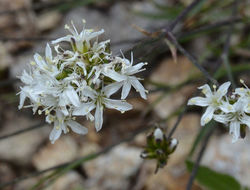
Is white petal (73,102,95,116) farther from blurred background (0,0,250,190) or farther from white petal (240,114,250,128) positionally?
blurred background (0,0,250,190)

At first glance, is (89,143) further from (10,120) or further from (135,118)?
(10,120)

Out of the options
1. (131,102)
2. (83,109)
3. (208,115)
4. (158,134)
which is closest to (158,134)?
Answer: (158,134)

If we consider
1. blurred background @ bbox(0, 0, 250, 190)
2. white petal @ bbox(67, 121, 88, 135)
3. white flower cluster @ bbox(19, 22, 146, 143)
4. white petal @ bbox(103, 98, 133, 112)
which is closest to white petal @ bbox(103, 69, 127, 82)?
white flower cluster @ bbox(19, 22, 146, 143)

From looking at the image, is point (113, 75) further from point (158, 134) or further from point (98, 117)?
point (158, 134)

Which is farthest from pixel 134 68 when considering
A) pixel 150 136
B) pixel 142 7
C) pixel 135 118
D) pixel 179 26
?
pixel 142 7

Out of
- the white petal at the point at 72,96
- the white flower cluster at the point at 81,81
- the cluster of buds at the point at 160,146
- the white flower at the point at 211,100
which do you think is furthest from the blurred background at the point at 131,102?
the white petal at the point at 72,96
